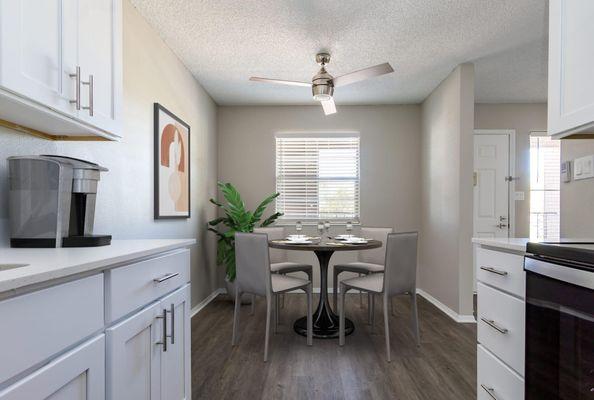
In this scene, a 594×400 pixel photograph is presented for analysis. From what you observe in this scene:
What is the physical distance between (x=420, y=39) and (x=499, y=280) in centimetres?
224

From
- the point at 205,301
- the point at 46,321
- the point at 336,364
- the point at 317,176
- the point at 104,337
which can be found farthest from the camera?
the point at 317,176

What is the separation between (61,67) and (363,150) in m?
3.91

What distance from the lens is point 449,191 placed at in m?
3.63

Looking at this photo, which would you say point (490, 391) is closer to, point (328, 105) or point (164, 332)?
point (164, 332)

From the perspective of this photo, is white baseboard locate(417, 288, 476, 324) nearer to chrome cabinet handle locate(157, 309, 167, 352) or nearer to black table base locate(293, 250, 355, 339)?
black table base locate(293, 250, 355, 339)

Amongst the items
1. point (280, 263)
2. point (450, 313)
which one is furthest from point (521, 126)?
point (280, 263)

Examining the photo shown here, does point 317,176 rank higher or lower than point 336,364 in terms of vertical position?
higher

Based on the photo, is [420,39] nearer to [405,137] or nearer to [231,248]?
[405,137]

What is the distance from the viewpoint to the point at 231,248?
394 centimetres

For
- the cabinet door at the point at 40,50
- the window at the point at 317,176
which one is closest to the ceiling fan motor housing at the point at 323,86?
the cabinet door at the point at 40,50

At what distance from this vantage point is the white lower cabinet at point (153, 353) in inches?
40.9

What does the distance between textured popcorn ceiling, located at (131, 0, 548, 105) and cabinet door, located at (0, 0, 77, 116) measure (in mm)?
1326

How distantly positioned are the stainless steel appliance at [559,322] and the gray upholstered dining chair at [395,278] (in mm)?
1331

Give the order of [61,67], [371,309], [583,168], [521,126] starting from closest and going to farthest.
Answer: [61,67], [583,168], [371,309], [521,126]
